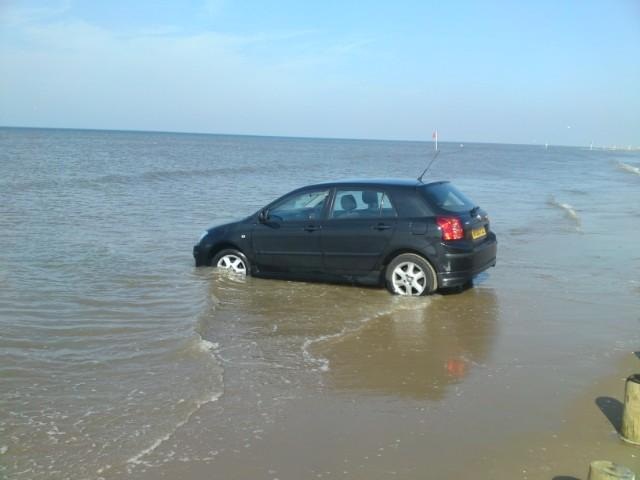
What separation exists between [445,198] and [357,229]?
122 centimetres

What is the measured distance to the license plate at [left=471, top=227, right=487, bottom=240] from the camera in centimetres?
852

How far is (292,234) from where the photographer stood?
9.04 metres

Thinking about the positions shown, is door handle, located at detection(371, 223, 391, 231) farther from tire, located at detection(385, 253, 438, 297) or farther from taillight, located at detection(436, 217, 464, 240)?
taillight, located at detection(436, 217, 464, 240)

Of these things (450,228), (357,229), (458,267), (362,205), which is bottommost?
(458,267)

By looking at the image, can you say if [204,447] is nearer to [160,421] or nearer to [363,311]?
[160,421]

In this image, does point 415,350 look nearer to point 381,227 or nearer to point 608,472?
point 381,227

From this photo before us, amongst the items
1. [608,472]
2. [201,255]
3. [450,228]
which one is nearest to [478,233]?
[450,228]

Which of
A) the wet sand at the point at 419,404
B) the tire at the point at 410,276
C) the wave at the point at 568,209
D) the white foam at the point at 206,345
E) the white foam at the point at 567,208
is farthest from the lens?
the white foam at the point at 567,208

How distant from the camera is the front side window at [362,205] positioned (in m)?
8.68

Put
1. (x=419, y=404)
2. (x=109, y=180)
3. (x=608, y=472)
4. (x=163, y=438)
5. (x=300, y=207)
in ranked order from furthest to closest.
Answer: (x=109, y=180)
(x=300, y=207)
(x=419, y=404)
(x=163, y=438)
(x=608, y=472)

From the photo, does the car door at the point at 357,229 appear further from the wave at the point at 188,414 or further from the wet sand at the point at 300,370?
the wave at the point at 188,414

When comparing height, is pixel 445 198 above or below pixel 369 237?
above

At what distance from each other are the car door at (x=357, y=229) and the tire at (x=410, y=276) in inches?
10.0

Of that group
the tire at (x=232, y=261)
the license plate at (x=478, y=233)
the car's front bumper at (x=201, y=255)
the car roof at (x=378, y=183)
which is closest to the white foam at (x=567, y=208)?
the license plate at (x=478, y=233)
